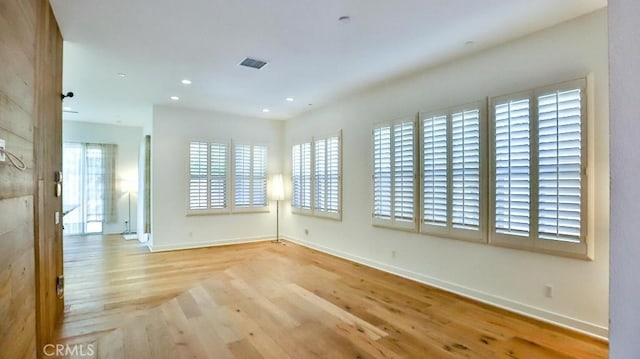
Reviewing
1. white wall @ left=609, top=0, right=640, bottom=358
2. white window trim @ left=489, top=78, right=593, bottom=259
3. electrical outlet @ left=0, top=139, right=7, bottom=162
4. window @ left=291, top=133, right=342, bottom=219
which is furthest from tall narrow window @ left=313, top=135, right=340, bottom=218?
white wall @ left=609, top=0, right=640, bottom=358

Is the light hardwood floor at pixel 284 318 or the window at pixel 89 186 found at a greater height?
the window at pixel 89 186

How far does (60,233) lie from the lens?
354cm

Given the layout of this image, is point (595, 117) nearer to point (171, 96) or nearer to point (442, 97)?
point (442, 97)

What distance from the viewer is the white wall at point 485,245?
2.98 metres

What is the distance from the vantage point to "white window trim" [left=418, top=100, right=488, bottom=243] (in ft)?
12.5

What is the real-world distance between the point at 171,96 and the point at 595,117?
19.4 feet

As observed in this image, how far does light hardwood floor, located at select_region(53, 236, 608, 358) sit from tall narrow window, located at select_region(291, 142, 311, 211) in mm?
2066

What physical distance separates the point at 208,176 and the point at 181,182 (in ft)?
1.79

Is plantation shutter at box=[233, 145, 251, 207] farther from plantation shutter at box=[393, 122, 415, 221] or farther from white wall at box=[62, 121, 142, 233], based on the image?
plantation shutter at box=[393, 122, 415, 221]

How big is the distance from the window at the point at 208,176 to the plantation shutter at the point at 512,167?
5378mm

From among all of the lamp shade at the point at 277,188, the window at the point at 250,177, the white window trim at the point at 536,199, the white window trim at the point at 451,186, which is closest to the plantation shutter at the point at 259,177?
the window at the point at 250,177

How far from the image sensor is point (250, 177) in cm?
762

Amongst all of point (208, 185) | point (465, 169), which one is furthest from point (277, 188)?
point (465, 169)

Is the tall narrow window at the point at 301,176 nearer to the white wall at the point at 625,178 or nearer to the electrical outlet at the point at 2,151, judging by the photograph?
the electrical outlet at the point at 2,151
